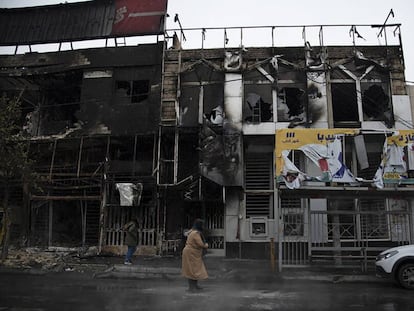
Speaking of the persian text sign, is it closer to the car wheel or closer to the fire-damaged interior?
the car wheel

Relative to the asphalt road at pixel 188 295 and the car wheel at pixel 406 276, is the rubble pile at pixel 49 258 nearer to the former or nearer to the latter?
the asphalt road at pixel 188 295

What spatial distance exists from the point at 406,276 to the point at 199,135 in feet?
25.9

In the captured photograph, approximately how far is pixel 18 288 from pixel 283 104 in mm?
10655

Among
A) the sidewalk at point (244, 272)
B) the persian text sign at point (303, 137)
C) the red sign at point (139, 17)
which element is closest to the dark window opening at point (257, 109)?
the persian text sign at point (303, 137)

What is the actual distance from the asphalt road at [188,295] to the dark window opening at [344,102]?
6634mm

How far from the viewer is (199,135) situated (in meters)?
14.2

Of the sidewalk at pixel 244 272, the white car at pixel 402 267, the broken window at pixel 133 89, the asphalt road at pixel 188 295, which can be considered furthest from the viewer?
the broken window at pixel 133 89


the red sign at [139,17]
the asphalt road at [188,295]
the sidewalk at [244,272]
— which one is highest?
the red sign at [139,17]

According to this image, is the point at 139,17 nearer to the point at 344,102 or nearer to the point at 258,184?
the point at 258,184

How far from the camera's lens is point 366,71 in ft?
48.9

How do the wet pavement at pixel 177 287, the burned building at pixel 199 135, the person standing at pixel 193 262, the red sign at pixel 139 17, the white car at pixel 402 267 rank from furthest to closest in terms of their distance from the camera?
the red sign at pixel 139 17, the burned building at pixel 199 135, the white car at pixel 402 267, the person standing at pixel 193 262, the wet pavement at pixel 177 287

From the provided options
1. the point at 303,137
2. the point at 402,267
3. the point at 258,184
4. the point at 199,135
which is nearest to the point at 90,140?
the point at 199,135

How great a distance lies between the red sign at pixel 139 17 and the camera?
53.4 feet

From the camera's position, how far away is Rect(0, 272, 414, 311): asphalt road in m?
7.18
